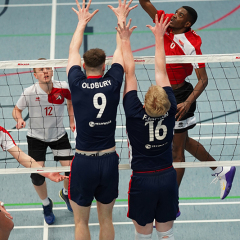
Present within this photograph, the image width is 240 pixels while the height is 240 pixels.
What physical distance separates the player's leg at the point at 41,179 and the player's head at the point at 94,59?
1.86 meters

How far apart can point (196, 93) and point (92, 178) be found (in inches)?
71.6

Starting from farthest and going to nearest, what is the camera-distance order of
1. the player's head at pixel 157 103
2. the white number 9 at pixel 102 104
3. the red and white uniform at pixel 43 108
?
the red and white uniform at pixel 43 108 → the white number 9 at pixel 102 104 → the player's head at pixel 157 103

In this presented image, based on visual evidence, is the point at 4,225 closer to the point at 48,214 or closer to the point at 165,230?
the point at 48,214

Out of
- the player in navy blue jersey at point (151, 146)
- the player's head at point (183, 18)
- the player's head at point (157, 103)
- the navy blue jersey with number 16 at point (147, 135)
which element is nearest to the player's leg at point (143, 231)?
the player in navy blue jersey at point (151, 146)

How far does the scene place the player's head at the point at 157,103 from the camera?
3875 millimetres

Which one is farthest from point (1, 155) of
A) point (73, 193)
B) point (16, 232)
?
point (73, 193)

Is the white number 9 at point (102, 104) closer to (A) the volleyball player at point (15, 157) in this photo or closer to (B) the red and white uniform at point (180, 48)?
(A) the volleyball player at point (15, 157)

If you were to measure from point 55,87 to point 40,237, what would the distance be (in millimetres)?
2013

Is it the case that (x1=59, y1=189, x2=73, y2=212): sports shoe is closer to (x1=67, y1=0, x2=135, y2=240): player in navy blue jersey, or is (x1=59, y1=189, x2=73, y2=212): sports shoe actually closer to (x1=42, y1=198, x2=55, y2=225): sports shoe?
(x1=42, y1=198, x2=55, y2=225): sports shoe

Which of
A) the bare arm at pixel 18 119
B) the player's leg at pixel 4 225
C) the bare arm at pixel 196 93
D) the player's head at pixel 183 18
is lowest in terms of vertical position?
the player's leg at pixel 4 225

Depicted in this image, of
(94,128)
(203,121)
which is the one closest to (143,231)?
(94,128)

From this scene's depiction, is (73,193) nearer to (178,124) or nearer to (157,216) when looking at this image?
(157,216)

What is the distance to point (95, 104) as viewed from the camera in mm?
3984

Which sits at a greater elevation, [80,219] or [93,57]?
[93,57]
